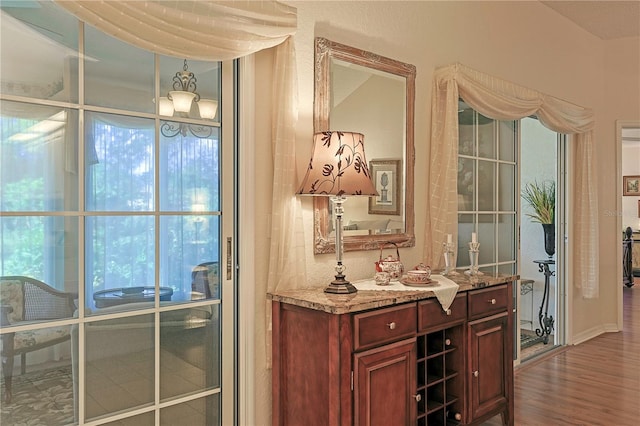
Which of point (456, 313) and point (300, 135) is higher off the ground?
point (300, 135)

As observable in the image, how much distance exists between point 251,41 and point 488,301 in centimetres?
185

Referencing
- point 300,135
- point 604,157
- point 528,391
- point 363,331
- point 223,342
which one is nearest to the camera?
point 363,331

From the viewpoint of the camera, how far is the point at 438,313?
2432mm

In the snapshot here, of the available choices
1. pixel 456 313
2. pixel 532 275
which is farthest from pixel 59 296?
pixel 532 275

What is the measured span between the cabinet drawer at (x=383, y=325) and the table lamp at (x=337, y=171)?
0.19 meters

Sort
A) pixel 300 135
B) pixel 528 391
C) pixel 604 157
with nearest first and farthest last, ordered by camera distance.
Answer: pixel 300 135 < pixel 528 391 < pixel 604 157

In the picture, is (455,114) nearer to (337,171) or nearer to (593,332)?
(337,171)

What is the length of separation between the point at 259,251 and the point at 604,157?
436cm

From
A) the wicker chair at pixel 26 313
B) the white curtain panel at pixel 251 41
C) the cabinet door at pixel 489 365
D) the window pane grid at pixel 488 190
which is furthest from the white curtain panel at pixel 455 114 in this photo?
the wicker chair at pixel 26 313

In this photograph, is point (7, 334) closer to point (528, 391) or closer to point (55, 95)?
point (55, 95)

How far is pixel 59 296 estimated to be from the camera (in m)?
1.78

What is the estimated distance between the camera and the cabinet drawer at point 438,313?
92.1 inches

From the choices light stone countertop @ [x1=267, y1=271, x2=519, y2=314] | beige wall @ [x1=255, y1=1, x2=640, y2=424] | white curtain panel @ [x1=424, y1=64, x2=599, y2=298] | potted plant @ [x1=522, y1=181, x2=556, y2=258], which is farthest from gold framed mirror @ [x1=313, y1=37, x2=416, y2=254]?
potted plant @ [x1=522, y1=181, x2=556, y2=258]

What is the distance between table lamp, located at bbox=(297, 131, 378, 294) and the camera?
7.22 feet
